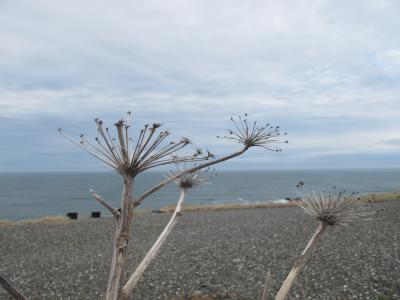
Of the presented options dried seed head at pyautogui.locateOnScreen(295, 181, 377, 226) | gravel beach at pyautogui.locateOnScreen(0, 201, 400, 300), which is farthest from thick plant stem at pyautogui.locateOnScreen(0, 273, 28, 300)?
gravel beach at pyautogui.locateOnScreen(0, 201, 400, 300)

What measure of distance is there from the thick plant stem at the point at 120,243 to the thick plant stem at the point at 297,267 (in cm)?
80

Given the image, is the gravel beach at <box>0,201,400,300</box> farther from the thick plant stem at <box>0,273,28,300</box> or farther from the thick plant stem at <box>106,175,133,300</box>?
the thick plant stem at <box>106,175,133,300</box>

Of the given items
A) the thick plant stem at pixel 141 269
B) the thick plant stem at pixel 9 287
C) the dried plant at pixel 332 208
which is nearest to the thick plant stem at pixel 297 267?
the dried plant at pixel 332 208

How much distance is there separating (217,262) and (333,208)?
17.3 metres

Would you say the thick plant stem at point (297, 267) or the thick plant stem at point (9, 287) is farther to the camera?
the thick plant stem at point (297, 267)

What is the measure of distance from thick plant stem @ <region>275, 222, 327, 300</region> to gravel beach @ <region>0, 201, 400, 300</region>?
9.73 metres

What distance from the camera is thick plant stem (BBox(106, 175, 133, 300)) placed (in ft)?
6.52

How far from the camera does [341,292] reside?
50.2ft

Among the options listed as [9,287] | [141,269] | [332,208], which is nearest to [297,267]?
[332,208]

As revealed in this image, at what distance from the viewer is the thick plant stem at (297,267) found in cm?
221

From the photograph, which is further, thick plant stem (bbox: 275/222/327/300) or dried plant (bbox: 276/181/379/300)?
dried plant (bbox: 276/181/379/300)

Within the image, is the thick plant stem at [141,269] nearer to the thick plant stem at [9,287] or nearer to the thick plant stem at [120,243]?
the thick plant stem at [120,243]

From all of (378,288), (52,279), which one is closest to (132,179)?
(378,288)

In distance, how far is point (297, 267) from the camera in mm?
2426
